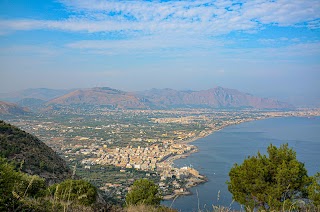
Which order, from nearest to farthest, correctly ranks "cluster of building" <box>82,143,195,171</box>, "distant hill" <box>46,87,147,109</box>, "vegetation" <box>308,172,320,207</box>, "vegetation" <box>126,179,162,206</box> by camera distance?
"vegetation" <box>308,172,320,207</box> < "vegetation" <box>126,179,162,206</box> < "cluster of building" <box>82,143,195,171</box> < "distant hill" <box>46,87,147,109</box>

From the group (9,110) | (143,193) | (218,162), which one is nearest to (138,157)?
(218,162)

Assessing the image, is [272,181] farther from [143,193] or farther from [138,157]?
[138,157]

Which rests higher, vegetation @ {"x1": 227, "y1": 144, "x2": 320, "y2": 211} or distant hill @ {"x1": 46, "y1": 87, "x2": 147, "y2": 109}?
distant hill @ {"x1": 46, "y1": 87, "x2": 147, "y2": 109}

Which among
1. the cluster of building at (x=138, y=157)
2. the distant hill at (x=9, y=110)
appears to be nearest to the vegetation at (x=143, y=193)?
the cluster of building at (x=138, y=157)

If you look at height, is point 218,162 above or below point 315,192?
below

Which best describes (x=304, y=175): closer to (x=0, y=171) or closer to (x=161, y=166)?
(x=0, y=171)

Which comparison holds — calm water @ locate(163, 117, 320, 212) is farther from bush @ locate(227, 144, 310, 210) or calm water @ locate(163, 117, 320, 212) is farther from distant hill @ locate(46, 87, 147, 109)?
distant hill @ locate(46, 87, 147, 109)

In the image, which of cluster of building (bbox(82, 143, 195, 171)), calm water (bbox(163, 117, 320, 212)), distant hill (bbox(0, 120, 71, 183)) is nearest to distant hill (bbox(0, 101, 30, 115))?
cluster of building (bbox(82, 143, 195, 171))
